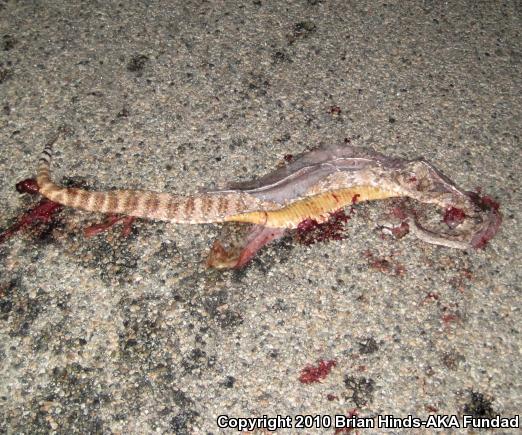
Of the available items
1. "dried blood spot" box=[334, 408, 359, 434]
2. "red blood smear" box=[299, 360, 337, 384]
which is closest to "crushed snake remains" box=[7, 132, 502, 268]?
"red blood smear" box=[299, 360, 337, 384]

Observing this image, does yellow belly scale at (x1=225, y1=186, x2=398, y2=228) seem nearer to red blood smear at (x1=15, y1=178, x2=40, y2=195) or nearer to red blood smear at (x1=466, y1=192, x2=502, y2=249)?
red blood smear at (x1=466, y1=192, x2=502, y2=249)

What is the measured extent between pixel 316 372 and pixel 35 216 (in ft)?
7.76

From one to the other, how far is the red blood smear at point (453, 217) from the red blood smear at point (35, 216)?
116 inches

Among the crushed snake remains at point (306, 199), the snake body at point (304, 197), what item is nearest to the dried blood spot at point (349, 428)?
the crushed snake remains at point (306, 199)

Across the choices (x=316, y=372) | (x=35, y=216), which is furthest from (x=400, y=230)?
(x=35, y=216)

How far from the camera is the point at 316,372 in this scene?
329 centimetres

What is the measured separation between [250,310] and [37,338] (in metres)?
1.43

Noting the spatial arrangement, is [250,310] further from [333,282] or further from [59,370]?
→ [59,370]

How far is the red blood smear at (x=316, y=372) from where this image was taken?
3266 mm

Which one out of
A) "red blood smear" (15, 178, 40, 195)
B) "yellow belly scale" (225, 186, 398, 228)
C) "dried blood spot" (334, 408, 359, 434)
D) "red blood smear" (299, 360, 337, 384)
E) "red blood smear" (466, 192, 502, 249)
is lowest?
"dried blood spot" (334, 408, 359, 434)

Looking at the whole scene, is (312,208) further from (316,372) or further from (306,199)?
(316,372)

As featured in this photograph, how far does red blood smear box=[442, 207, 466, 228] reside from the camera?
3.82 m

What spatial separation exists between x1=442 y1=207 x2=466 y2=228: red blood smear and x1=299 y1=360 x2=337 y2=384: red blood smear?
1.40 m

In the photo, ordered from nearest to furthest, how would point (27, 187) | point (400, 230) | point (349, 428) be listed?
point (349, 428), point (400, 230), point (27, 187)
